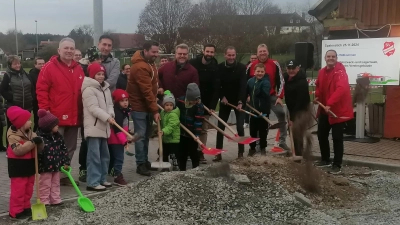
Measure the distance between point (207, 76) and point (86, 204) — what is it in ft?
11.6

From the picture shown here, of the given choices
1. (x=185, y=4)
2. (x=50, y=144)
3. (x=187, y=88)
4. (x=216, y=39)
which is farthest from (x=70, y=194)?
(x=185, y=4)

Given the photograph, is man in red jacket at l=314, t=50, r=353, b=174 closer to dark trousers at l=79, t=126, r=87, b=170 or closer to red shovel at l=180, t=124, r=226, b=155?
red shovel at l=180, t=124, r=226, b=155

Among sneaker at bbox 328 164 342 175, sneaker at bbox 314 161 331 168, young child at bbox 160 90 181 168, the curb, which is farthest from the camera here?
sneaker at bbox 314 161 331 168

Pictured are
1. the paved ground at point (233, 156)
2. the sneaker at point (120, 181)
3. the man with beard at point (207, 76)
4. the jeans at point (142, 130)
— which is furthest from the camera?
the man with beard at point (207, 76)

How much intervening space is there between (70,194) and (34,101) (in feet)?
11.9

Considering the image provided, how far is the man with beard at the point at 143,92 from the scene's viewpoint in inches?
283

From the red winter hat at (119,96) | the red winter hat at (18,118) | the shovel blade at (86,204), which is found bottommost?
the shovel blade at (86,204)

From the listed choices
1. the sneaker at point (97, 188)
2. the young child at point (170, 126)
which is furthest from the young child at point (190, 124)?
the sneaker at point (97, 188)

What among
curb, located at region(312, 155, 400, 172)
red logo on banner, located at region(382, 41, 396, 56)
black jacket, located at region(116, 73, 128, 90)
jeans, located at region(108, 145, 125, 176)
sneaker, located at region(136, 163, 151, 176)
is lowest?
curb, located at region(312, 155, 400, 172)

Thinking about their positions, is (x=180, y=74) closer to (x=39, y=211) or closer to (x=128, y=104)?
(x=128, y=104)

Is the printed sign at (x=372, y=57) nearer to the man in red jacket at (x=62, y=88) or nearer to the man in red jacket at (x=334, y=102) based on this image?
the man in red jacket at (x=334, y=102)

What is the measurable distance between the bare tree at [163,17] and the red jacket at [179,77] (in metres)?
32.0

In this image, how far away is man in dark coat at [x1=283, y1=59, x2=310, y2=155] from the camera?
27.7 feet

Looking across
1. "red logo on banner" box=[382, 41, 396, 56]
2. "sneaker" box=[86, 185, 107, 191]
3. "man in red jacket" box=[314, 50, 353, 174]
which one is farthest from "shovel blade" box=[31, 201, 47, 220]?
"red logo on banner" box=[382, 41, 396, 56]
